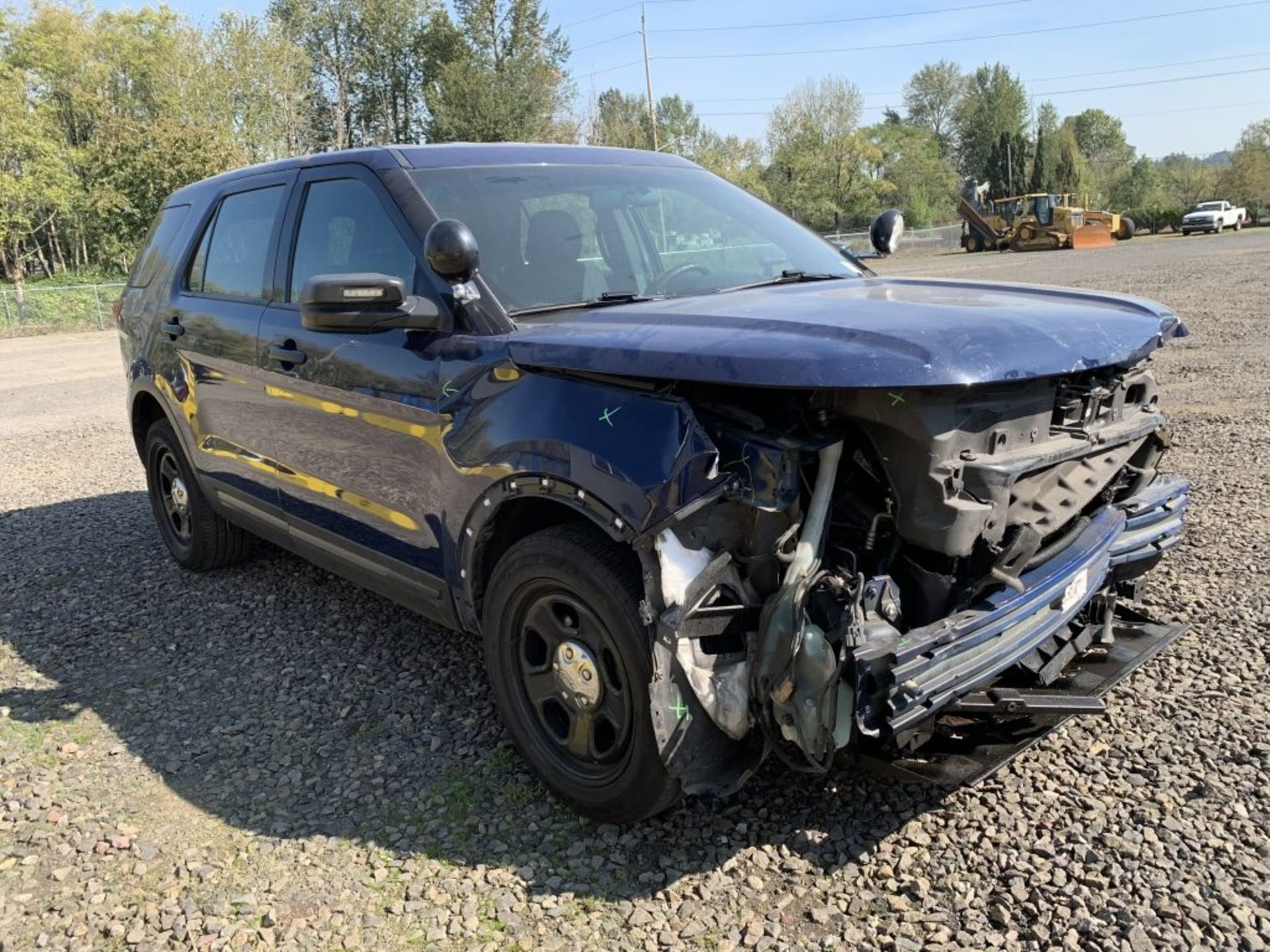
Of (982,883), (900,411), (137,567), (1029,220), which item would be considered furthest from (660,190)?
(1029,220)

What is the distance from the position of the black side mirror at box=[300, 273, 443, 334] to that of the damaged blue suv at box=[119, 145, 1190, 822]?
10 millimetres

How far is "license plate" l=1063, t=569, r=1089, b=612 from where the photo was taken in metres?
2.79

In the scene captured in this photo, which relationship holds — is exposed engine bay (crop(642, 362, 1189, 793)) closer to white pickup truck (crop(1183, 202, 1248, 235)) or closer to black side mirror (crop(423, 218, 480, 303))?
black side mirror (crop(423, 218, 480, 303))

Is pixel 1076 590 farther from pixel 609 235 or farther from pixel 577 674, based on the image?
pixel 609 235

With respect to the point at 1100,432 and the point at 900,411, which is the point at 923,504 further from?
the point at 1100,432

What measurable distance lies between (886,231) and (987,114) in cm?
9044

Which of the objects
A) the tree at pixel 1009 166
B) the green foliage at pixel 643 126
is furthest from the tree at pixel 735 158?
the tree at pixel 1009 166

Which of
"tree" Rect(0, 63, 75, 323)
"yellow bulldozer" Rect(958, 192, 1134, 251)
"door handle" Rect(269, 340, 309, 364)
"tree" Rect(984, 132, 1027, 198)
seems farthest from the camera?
"tree" Rect(984, 132, 1027, 198)

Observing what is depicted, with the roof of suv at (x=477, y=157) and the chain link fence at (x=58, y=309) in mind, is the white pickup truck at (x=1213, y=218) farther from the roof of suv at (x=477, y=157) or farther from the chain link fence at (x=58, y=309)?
the roof of suv at (x=477, y=157)

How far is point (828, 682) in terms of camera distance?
234 cm

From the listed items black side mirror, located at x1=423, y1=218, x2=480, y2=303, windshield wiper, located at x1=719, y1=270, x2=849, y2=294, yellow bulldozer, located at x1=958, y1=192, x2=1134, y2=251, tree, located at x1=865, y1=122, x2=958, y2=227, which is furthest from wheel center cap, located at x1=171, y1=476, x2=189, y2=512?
tree, located at x1=865, y1=122, x2=958, y2=227

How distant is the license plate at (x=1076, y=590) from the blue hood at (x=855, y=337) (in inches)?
24.6

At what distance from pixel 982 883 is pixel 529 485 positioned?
1.65 metres

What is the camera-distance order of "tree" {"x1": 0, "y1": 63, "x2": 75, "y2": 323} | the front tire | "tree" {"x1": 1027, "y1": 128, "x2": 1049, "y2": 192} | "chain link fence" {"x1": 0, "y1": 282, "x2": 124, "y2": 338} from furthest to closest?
"tree" {"x1": 1027, "y1": 128, "x2": 1049, "y2": 192}
"tree" {"x1": 0, "y1": 63, "x2": 75, "y2": 323}
"chain link fence" {"x1": 0, "y1": 282, "x2": 124, "y2": 338}
the front tire
